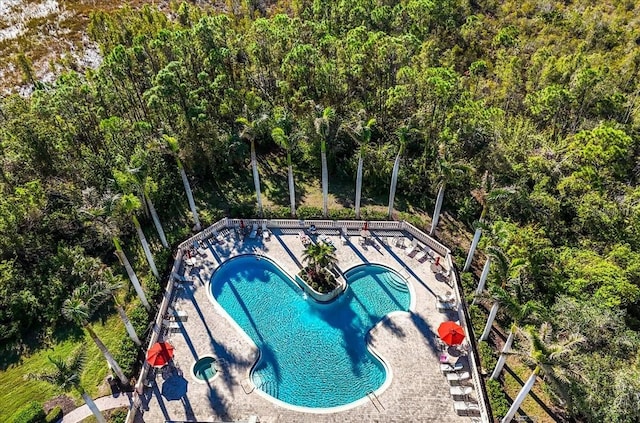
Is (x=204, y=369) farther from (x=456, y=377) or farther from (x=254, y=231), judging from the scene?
(x=456, y=377)

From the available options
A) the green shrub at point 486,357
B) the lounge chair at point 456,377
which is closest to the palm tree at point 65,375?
the lounge chair at point 456,377

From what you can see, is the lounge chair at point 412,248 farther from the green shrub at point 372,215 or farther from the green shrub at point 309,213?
the green shrub at point 309,213

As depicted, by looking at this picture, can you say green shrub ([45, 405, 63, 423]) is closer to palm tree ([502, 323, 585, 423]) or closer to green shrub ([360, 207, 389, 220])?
green shrub ([360, 207, 389, 220])

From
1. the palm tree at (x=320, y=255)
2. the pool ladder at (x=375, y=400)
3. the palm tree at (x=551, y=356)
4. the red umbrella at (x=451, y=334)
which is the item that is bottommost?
the pool ladder at (x=375, y=400)

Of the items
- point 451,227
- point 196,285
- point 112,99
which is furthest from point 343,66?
point 196,285

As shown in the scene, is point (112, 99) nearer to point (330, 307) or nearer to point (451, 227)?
point (330, 307)

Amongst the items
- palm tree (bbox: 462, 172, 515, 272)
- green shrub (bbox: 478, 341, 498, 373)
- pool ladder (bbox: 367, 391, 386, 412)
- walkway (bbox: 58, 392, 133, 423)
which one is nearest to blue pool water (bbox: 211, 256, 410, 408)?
pool ladder (bbox: 367, 391, 386, 412)
